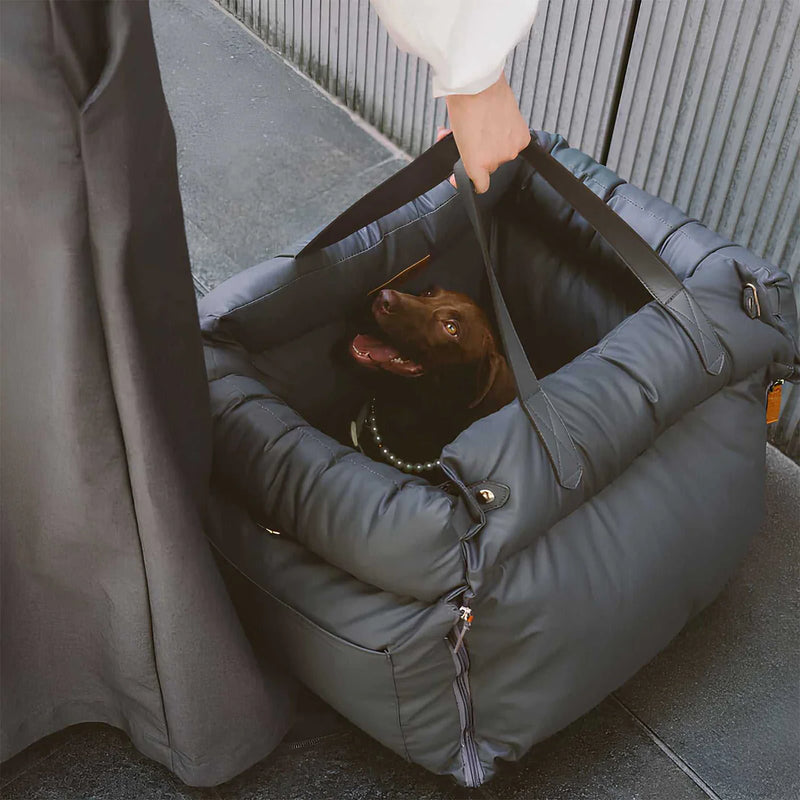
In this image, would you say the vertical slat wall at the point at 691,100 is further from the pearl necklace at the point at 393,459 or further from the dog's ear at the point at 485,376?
the pearl necklace at the point at 393,459

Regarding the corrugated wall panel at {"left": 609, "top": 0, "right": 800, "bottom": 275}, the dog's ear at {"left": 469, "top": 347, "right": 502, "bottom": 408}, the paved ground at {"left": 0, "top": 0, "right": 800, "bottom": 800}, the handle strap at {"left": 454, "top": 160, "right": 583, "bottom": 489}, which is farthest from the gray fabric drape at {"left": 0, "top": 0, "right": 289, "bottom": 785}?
the corrugated wall panel at {"left": 609, "top": 0, "right": 800, "bottom": 275}

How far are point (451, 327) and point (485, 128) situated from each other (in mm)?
339

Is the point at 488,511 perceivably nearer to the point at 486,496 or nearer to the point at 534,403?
the point at 486,496

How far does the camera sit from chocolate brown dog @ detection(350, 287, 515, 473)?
4.27 ft

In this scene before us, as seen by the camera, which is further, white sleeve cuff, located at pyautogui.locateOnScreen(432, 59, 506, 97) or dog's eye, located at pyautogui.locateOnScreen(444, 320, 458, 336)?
dog's eye, located at pyautogui.locateOnScreen(444, 320, 458, 336)

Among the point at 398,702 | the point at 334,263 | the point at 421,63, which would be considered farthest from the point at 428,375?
the point at 421,63

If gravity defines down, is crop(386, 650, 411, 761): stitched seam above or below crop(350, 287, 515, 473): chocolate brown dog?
below

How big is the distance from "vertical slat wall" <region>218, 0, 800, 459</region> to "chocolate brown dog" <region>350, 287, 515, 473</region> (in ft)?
1.58

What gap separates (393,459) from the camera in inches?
52.7

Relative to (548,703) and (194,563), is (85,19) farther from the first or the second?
(548,703)

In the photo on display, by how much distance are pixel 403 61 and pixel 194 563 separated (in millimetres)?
1310

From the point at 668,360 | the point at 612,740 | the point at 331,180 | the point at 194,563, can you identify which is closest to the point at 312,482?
the point at 194,563

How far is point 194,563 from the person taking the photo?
0.96 m

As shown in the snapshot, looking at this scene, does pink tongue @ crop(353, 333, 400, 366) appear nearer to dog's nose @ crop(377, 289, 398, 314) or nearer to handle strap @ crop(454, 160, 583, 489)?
dog's nose @ crop(377, 289, 398, 314)
